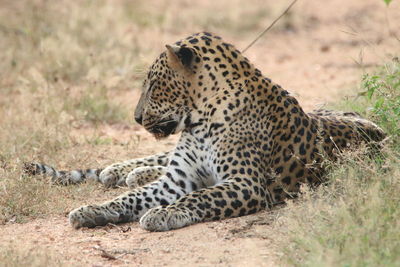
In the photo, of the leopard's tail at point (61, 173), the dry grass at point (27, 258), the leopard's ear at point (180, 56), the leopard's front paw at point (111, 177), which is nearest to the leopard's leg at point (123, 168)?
the leopard's front paw at point (111, 177)

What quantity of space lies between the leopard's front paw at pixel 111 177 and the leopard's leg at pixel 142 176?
0.64 ft

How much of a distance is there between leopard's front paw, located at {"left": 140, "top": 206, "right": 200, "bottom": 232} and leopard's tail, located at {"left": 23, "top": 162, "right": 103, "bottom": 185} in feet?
5.54

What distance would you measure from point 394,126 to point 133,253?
2694mm

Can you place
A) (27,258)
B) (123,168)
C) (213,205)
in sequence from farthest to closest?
(123,168)
(213,205)
(27,258)

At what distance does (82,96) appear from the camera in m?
10.2

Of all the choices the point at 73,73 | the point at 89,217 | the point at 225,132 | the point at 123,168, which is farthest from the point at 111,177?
the point at 73,73

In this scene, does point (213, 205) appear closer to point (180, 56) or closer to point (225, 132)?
point (225, 132)

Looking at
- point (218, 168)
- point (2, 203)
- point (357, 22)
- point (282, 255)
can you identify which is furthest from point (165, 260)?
point (357, 22)

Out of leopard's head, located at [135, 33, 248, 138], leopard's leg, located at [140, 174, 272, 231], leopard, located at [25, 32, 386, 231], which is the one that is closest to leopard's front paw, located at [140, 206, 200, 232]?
leopard's leg, located at [140, 174, 272, 231]

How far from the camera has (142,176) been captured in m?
7.60

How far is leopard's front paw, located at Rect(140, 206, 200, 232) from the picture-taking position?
19.9 ft

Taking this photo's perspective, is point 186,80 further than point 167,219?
Yes

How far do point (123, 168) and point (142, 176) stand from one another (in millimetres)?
394

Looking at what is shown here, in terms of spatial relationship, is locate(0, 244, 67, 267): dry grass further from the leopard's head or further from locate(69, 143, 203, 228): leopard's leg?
the leopard's head
